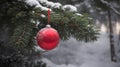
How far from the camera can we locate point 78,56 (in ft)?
51.3

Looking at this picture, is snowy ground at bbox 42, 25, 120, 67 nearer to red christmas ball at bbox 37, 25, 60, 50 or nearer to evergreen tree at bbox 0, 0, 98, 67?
evergreen tree at bbox 0, 0, 98, 67

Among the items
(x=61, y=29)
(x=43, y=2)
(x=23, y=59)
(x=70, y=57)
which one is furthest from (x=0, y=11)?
(x=70, y=57)

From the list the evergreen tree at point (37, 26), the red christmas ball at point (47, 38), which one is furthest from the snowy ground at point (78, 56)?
the red christmas ball at point (47, 38)

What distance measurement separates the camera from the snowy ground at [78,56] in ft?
44.7

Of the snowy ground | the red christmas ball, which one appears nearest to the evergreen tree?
the red christmas ball

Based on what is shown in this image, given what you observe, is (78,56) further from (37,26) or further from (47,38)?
(47,38)

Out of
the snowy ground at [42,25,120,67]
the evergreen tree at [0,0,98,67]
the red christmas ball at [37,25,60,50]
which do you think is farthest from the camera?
the snowy ground at [42,25,120,67]

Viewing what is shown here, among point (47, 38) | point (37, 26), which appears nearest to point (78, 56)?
point (37, 26)

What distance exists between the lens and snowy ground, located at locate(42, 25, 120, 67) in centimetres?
1363

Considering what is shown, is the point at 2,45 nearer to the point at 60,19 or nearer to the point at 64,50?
the point at 60,19

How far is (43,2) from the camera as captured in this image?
3.70 meters

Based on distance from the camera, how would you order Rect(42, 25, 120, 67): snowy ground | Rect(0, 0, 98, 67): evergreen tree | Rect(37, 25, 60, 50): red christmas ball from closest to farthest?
Rect(37, 25, 60, 50): red christmas ball → Rect(0, 0, 98, 67): evergreen tree → Rect(42, 25, 120, 67): snowy ground

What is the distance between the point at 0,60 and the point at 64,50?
37.2 ft

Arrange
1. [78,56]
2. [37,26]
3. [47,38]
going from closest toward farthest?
[47,38] < [37,26] < [78,56]
